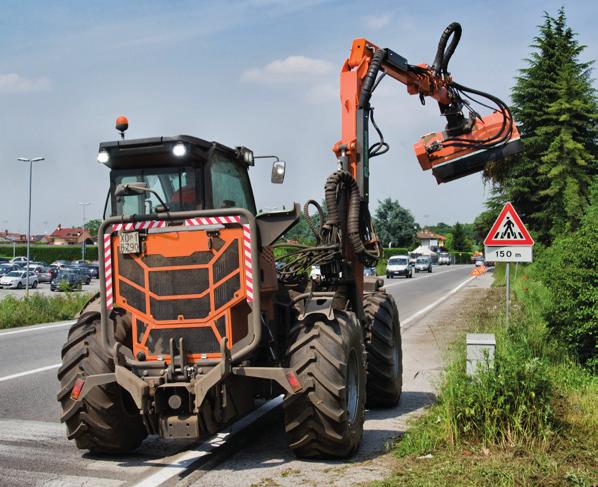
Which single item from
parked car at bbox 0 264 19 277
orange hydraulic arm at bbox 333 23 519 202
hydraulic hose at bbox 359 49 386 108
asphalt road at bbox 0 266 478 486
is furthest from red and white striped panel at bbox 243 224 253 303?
parked car at bbox 0 264 19 277

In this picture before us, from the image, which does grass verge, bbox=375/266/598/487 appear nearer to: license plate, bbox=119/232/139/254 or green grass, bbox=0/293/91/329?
license plate, bbox=119/232/139/254

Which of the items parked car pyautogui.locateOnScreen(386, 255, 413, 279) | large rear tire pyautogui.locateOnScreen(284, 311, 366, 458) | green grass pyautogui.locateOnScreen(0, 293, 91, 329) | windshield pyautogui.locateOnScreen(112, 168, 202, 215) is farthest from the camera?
parked car pyautogui.locateOnScreen(386, 255, 413, 279)

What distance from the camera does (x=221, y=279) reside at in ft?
21.2

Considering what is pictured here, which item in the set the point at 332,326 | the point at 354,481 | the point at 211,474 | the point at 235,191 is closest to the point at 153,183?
the point at 235,191

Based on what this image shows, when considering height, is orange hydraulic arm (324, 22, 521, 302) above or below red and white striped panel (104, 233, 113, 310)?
above

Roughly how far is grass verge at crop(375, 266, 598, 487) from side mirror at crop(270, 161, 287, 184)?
Answer: 2.45 metres

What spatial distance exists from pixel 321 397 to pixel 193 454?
1.37 m

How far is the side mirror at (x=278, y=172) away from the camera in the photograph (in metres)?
7.41

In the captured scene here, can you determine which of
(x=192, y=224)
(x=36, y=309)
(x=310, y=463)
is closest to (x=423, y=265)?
(x=36, y=309)

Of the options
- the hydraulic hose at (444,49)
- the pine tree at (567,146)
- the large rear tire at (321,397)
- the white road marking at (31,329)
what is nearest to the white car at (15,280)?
the white road marking at (31,329)

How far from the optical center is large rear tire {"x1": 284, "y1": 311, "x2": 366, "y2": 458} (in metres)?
6.43

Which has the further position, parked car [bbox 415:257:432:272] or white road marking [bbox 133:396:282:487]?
parked car [bbox 415:257:432:272]

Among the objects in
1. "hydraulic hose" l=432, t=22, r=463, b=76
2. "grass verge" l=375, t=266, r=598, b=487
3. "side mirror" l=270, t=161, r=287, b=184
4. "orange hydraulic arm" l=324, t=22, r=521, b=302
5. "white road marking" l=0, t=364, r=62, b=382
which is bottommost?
"white road marking" l=0, t=364, r=62, b=382

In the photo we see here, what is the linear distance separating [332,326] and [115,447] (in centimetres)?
214
